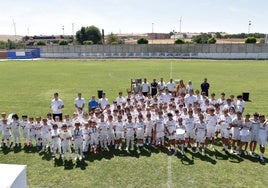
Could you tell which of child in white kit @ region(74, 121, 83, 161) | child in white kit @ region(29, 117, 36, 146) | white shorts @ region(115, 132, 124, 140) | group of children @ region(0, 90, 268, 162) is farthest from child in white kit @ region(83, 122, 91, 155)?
child in white kit @ region(29, 117, 36, 146)

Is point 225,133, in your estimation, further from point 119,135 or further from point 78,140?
point 78,140

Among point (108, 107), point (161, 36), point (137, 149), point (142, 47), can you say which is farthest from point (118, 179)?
point (161, 36)

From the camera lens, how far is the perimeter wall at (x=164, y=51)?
A: 61688 mm

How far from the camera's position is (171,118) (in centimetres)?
1182

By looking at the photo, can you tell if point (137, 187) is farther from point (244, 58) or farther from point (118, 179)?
point (244, 58)

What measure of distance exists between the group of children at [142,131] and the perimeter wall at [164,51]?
173 ft

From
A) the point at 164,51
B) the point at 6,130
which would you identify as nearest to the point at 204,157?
the point at 6,130

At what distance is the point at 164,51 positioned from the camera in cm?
6881

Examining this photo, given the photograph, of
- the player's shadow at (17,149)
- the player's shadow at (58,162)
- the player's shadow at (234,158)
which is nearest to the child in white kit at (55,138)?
the player's shadow at (58,162)

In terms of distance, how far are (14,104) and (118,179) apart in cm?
1282

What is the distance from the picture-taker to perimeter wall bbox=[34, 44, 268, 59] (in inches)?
2429

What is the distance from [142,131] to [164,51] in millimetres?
58371

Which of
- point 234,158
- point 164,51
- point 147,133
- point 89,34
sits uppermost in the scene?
point 89,34

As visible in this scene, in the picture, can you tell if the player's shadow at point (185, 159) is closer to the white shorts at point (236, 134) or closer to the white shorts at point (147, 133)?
the white shorts at point (147, 133)
